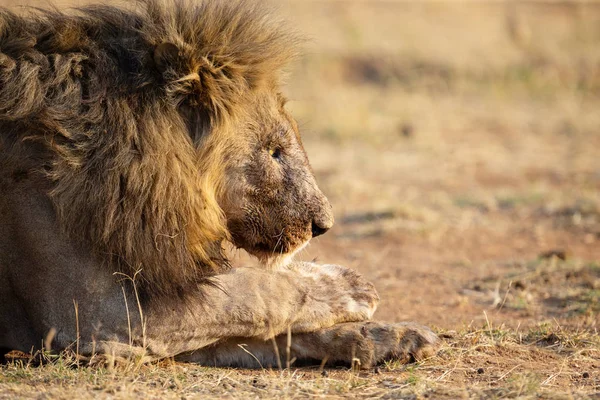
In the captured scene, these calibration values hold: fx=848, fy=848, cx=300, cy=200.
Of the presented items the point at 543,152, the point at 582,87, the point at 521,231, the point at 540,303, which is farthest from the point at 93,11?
the point at 582,87

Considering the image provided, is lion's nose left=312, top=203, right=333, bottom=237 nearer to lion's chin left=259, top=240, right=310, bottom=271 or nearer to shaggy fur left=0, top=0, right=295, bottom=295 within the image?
lion's chin left=259, top=240, right=310, bottom=271

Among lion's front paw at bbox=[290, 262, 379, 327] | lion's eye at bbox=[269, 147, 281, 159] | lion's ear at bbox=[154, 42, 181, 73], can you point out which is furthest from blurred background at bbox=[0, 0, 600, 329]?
lion's ear at bbox=[154, 42, 181, 73]

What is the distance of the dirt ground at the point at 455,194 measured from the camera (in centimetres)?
333

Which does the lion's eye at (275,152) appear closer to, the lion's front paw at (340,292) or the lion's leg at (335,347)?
the lion's front paw at (340,292)

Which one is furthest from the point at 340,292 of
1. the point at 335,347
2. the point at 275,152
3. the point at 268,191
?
the point at 275,152

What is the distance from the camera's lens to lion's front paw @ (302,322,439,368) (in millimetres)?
3578

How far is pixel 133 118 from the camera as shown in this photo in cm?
337

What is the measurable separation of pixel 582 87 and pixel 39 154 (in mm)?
12634

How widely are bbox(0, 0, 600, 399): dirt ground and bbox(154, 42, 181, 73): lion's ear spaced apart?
0.83m

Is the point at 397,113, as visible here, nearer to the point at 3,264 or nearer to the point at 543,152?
the point at 543,152

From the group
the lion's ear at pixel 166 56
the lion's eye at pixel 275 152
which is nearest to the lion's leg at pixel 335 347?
the lion's eye at pixel 275 152

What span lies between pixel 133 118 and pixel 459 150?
784cm

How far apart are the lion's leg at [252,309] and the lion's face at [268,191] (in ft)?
0.49

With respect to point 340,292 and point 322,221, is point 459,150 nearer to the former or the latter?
point 340,292
